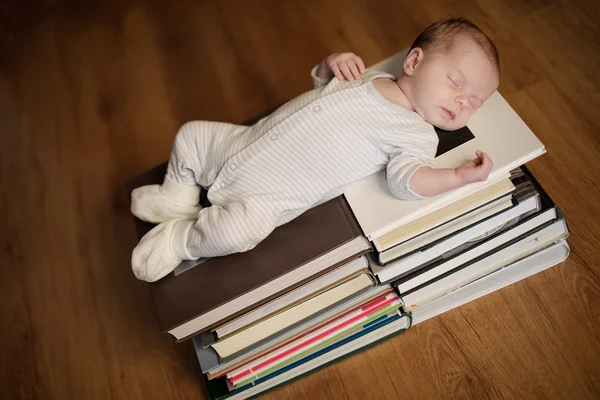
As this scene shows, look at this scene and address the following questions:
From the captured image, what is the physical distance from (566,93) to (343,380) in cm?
72

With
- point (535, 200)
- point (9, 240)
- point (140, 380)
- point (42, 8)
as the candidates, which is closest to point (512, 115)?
point (535, 200)

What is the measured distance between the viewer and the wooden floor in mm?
896

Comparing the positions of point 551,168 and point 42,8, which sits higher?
point 42,8

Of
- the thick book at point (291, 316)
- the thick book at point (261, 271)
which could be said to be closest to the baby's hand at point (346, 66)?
the thick book at point (261, 271)

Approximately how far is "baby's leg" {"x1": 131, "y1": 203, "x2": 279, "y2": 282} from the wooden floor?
11.5 inches

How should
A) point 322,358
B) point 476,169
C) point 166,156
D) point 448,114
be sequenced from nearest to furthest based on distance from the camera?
point 476,169 → point 448,114 → point 322,358 → point 166,156

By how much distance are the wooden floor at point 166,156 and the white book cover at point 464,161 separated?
0.30 metres

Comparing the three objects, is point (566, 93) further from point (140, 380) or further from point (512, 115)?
point (140, 380)

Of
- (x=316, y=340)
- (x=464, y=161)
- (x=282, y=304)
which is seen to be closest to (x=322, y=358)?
(x=316, y=340)

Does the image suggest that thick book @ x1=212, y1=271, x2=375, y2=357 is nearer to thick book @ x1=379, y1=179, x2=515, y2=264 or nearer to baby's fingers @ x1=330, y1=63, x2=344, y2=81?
thick book @ x1=379, y1=179, x2=515, y2=264

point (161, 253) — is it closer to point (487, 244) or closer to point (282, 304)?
point (282, 304)

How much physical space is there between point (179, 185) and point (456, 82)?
17.9 inches

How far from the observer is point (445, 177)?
0.70 metres

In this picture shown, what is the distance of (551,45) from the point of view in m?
1.17
